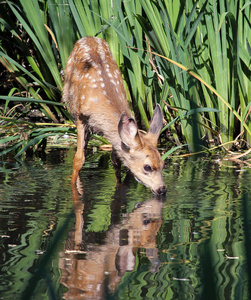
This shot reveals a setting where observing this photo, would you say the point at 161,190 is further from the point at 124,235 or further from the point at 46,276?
the point at 46,276

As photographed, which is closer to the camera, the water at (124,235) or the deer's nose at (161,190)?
the water at (124,235)

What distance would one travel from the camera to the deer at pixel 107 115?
5.63 meters

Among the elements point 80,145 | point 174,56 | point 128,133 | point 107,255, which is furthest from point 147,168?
point 107,255

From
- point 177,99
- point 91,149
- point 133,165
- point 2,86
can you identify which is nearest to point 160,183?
point 133,165

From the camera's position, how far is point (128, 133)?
572 centimetres

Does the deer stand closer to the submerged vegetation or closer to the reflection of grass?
the submerged vegetation

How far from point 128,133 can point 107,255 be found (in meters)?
2.38

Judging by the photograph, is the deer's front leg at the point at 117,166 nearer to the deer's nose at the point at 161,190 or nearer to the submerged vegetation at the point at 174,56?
the submerged vegetation at the point at 174,56

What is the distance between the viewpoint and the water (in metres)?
2.94

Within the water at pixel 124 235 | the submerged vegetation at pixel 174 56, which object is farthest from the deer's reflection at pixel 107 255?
the submerged vegetation at pixel 174 56

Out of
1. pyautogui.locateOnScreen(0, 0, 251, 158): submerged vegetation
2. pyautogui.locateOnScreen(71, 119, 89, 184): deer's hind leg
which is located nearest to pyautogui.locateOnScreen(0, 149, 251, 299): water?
pyautogui.locateOnScreen(71, 119, 89, 184): deer's hind leg

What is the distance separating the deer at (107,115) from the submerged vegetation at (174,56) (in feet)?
1.36

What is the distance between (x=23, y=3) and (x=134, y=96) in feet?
6.03

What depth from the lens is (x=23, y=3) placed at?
7324mm
